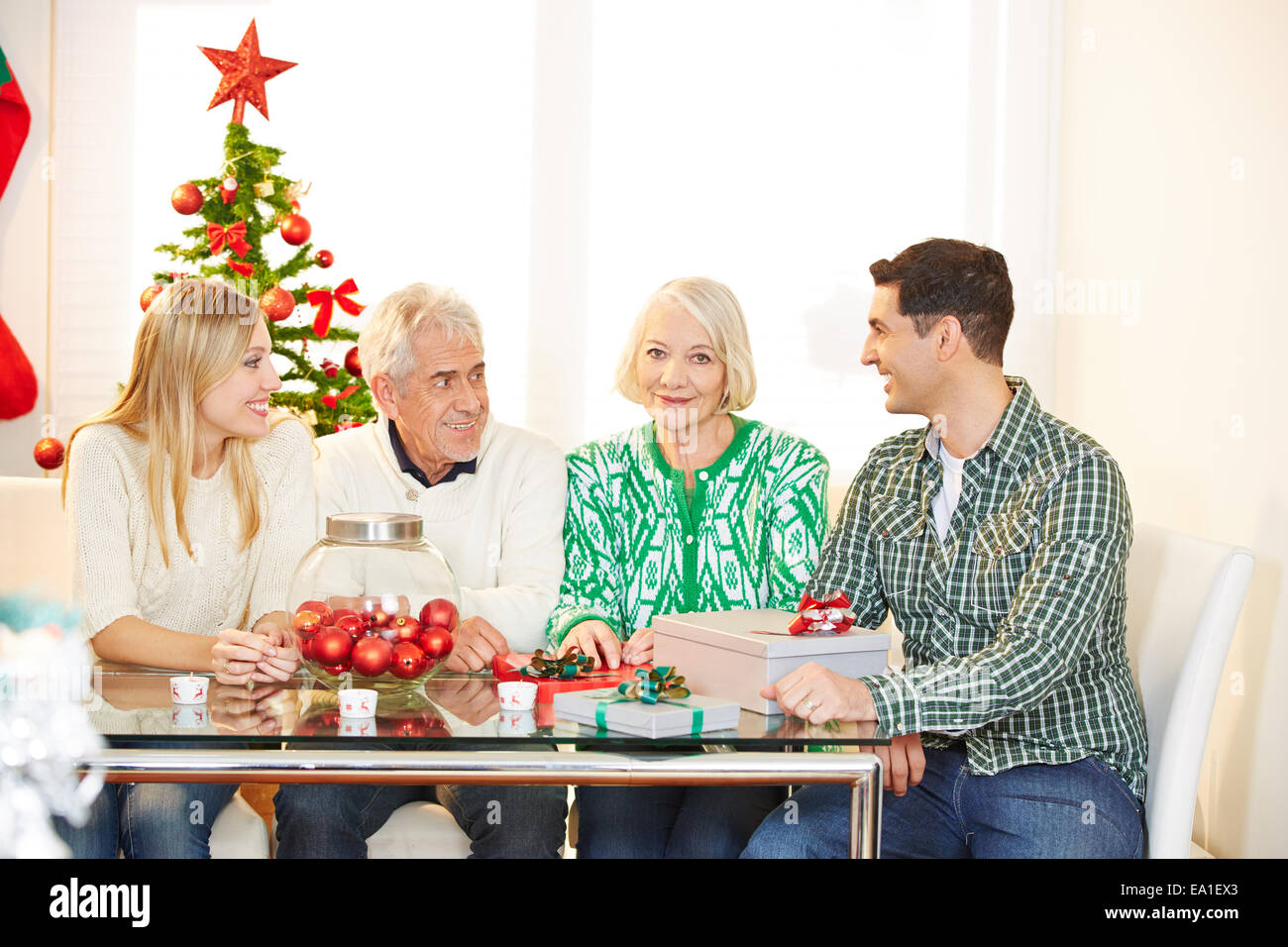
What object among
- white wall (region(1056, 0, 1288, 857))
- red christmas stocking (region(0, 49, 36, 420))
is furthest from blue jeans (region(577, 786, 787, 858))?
red christmas stocking (region(0, 49, 36, 420))

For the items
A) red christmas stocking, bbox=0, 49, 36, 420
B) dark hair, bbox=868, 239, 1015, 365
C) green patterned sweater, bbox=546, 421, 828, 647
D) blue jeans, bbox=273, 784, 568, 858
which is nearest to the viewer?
blue jeans, bbox=273, 784, 568, 858

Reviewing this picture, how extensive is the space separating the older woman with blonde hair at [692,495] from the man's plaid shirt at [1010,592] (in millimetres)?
244

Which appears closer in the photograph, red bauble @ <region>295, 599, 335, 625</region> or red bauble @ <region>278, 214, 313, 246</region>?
red bauble @ <region>295, 599, 335, 625</region>

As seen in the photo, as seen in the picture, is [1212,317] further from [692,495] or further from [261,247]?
[261,247]

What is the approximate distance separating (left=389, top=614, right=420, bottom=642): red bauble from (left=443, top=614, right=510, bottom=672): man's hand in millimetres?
206

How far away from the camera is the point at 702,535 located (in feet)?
8.46

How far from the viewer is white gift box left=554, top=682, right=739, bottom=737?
5.06 ft

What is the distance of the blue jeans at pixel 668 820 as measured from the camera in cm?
217

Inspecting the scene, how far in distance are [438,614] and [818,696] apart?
543mm

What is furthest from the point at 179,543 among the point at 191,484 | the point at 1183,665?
the point at 1183,665

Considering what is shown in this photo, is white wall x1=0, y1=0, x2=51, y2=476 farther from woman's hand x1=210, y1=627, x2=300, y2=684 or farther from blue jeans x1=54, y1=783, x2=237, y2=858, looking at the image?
woman's hand x1=210, y1=627, x2=300, y2=684

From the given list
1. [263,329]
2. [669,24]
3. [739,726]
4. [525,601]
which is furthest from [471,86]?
[739,726]

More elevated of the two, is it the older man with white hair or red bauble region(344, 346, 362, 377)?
red bauble region(344, 346, 362, 377)
